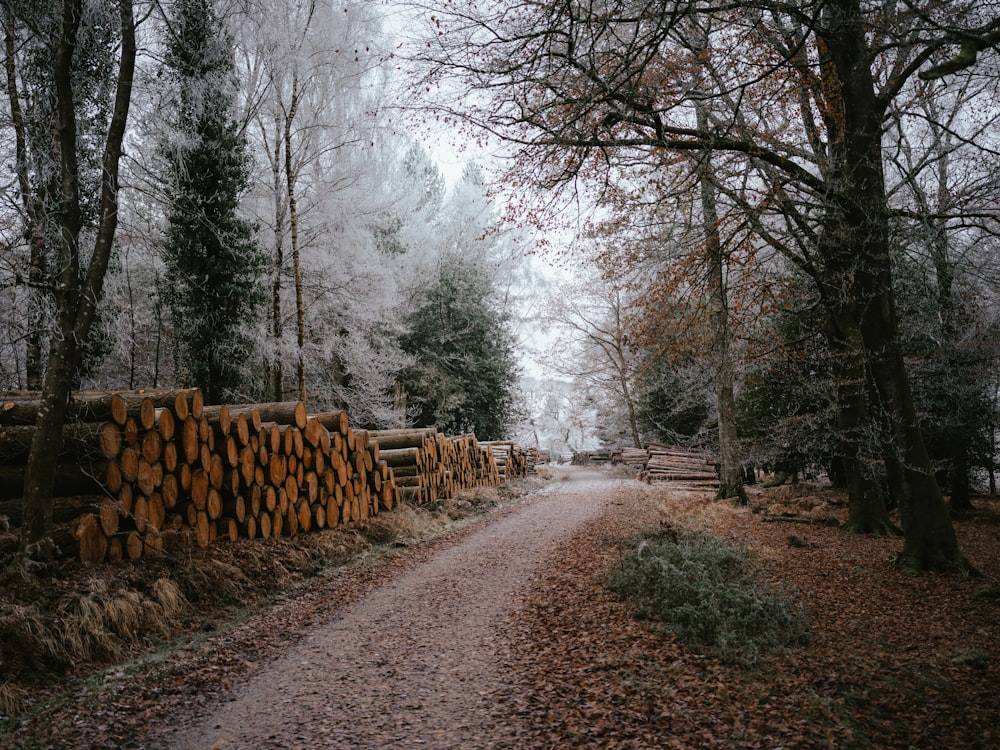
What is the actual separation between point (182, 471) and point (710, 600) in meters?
5.63

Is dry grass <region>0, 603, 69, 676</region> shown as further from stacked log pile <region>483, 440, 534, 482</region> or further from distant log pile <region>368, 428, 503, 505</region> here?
stacked log pile <region>483, 440, 534, 482</region>

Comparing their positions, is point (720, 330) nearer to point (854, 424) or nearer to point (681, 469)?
point (854, 424)

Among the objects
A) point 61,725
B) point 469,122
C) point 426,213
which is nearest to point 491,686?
point 61,725

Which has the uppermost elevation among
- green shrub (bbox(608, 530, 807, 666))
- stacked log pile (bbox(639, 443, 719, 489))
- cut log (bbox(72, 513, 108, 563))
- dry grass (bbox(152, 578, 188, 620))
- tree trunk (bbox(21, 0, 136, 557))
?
tree trunk (bbox(21, 0, 136, 557))

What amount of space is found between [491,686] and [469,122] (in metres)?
5.32

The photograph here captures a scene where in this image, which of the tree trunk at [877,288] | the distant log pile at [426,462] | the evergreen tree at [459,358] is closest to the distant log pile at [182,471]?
the distant log pile at [426,462]

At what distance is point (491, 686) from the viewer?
4.05 m

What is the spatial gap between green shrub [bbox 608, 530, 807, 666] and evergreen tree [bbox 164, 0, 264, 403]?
10.1 metres

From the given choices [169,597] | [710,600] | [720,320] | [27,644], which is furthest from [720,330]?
[27,644]

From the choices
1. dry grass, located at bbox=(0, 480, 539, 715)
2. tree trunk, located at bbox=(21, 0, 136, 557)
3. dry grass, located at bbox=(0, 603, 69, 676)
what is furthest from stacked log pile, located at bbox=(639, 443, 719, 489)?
dry grass, located at bbox=(0, 603, 69, 676)

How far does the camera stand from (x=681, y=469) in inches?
765

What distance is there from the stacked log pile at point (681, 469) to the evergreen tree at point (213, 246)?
43.0 ft

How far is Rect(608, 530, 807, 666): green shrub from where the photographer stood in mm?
4531

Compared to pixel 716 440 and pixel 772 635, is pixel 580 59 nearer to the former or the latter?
pixel 772 635
